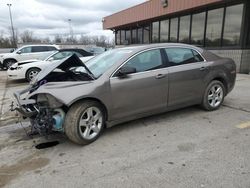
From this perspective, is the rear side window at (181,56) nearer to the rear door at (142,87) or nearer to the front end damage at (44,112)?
the rear door at (142,87)

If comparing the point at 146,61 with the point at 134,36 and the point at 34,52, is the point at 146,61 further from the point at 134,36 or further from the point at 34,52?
the point at 134,36

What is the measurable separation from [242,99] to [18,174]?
5464mm

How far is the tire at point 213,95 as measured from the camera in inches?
193

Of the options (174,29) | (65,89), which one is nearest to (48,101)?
(65,89)

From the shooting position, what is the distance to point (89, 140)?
11.9 ft

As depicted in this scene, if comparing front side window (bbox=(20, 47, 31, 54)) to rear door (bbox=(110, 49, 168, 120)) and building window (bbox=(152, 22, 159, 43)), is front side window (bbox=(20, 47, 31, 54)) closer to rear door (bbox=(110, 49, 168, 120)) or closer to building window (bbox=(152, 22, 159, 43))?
building window (bbox=(152, 22, 159, 43))

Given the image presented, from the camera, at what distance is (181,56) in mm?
4590

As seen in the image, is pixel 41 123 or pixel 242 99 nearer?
pixel 41 123

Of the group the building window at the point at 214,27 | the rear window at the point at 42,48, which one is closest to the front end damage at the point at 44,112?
the building window at the point at 214,27

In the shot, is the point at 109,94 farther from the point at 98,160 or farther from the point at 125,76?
the point at 98,160

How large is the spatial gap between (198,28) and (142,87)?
9.65 m

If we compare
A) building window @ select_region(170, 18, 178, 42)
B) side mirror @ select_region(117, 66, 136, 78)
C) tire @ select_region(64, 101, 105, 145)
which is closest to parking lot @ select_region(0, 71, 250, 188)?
tire @ select_region(64, 101, 105, 145)

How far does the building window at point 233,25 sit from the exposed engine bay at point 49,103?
8.75m

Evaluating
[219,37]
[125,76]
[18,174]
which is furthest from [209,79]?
[219,37]
